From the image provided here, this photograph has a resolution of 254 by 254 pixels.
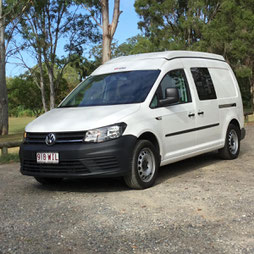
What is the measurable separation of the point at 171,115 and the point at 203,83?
154 cm

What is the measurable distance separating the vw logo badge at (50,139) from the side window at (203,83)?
300 cm

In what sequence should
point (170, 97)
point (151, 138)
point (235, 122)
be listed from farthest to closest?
1. point (235, 122)
2. point (170, 97)
3. point (151, 138)

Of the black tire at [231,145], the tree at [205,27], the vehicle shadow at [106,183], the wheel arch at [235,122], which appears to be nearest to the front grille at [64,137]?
the vehicle shadow at [106,183]

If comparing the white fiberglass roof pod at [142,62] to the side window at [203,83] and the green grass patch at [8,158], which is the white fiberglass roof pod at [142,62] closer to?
the side window at [203,83]

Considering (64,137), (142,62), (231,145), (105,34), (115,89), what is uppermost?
(105,34)

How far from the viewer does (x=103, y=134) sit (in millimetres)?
6012

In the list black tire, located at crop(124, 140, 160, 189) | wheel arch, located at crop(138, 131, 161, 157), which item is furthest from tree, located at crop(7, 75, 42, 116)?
black tire, located at crop(124, 140, 160, 189)

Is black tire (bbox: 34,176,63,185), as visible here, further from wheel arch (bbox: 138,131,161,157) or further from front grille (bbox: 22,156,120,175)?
wheel arch (bbox: 138,131,161,157)

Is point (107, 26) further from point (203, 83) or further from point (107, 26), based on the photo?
point (203, 83)

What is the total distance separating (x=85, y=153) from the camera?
5.97 meters

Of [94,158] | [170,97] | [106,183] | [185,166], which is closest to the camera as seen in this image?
[94,158]

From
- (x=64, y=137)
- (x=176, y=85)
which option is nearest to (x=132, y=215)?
(x=64, y=137)

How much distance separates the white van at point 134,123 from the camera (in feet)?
19.8

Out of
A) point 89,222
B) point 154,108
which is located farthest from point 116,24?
point 89,222
